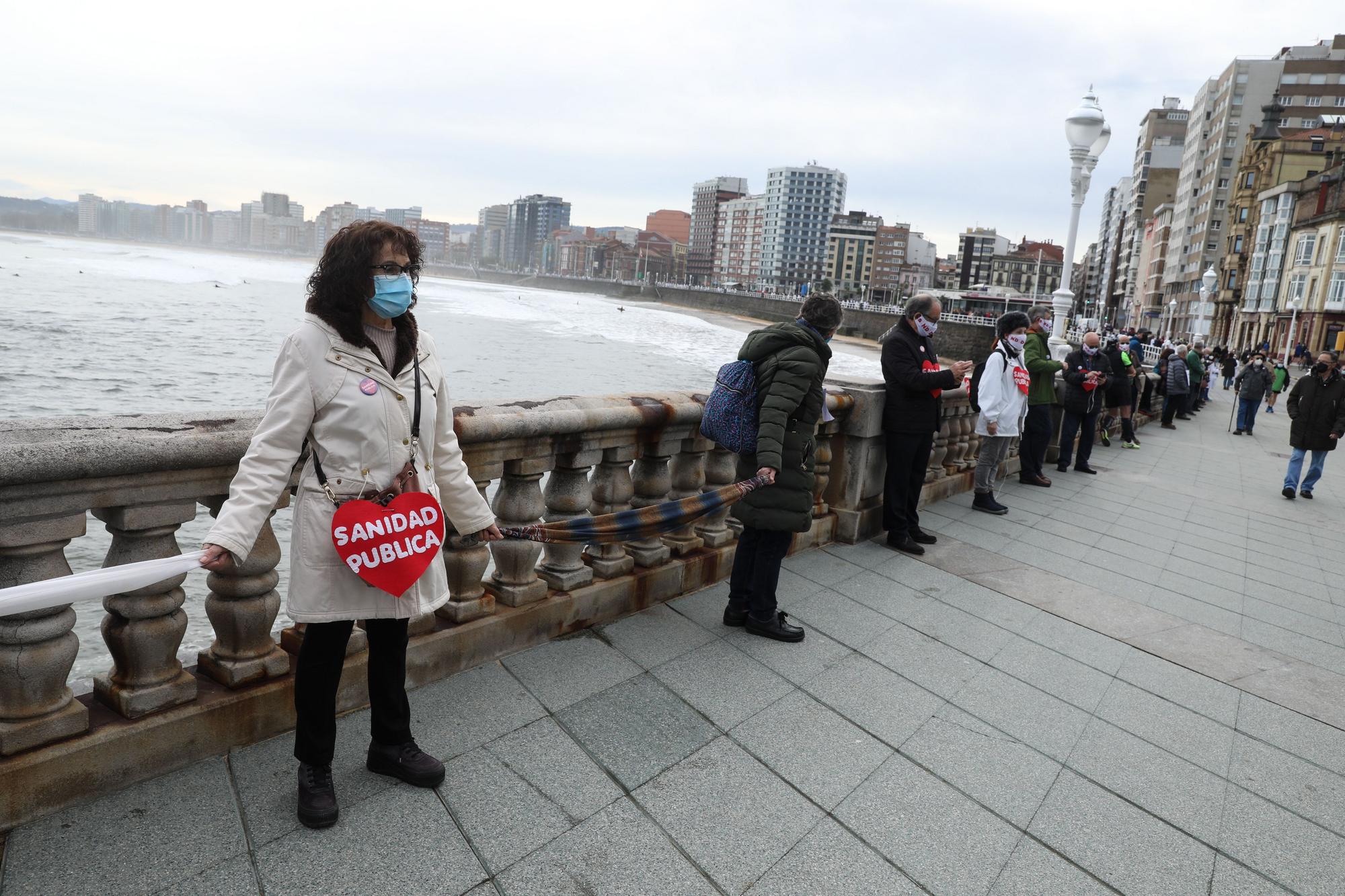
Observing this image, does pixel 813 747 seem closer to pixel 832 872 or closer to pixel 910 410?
pixel 832 872

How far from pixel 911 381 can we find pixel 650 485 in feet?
7.20

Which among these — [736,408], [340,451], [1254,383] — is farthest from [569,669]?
[1254,383]

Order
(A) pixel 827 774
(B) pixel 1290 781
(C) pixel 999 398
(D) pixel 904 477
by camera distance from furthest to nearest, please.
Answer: (C) pixel 999 398 → (D) pixel 904 477 → (B) pixel 1290 781 → (A) pixel 827 774

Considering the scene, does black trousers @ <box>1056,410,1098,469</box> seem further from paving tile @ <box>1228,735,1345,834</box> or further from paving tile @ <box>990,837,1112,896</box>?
paving tile @ <box>990,837,1112,896</box>

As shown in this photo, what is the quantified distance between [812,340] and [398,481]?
2.19m

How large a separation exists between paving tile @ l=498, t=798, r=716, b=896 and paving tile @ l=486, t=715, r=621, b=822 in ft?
0.29

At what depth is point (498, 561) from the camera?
3.73 meters

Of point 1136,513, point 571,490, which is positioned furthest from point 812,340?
point 1136,513

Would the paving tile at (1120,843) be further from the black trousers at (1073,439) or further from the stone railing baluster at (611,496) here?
the black trousers at (1073,439)

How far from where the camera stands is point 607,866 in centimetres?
Result: 250

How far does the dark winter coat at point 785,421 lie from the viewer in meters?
3.92

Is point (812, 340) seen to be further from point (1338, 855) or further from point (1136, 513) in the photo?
point (1136, 513)

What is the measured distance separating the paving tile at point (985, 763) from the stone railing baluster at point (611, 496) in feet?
5.13

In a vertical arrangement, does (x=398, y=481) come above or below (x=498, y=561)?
above
